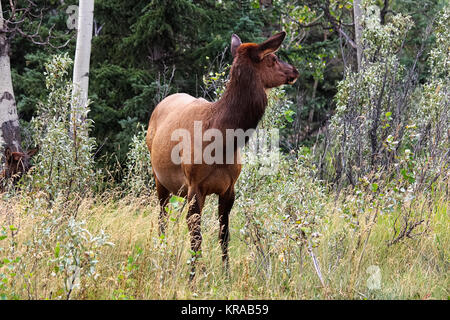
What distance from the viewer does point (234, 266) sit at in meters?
4.23

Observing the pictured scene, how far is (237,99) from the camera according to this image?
415 centimetres

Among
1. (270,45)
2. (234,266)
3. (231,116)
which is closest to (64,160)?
(231,116)

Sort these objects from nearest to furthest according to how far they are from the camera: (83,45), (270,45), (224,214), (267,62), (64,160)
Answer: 1. (270,45)
2. (267,62)
3. (224,214)
4. (64,160)
5. (83,45)

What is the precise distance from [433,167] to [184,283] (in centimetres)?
377

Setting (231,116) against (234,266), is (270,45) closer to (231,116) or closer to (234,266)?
(231,116)

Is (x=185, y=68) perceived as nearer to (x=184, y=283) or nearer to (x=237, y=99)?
(x=237, y=99)

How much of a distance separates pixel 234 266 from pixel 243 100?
139cm

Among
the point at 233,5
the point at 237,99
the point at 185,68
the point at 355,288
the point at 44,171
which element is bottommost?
the point at 355,288

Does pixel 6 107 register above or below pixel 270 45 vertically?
below

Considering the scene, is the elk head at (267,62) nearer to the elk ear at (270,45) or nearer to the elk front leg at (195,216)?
the elk ear at (270,45)

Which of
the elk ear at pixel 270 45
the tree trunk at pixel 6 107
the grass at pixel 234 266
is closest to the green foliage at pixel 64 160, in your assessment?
the grass at pixel 234 266

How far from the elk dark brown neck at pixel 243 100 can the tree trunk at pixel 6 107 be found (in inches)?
178

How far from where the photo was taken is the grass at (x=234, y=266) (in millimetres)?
3434
